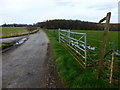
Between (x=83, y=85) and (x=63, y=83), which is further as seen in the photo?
(x=63, y=83)

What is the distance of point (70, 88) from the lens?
250 centimetres

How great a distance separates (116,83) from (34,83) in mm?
2403

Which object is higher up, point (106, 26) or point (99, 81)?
point (106, 26)

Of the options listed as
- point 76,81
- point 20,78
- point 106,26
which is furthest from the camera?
point 20,78

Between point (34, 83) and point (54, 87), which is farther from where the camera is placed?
point (34, 83)

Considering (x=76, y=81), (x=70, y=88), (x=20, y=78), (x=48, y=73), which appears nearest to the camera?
(x=70, y=88)

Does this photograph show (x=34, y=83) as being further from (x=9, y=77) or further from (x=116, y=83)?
(x=116, y=83)

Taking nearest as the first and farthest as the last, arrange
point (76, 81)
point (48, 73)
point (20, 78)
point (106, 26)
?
point (106, 26)
point (76, 81)
point (20, 78)
point (48, 73)

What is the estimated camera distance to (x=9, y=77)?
10.8 ft

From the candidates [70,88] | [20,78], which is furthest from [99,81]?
[20,78]

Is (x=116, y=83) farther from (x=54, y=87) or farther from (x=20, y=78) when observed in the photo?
(x=20, y=78)

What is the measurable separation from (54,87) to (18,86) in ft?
3.55

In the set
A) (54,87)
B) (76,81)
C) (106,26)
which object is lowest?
(54,87)

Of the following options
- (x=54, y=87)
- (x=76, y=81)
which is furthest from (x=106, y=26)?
(x=54, y=87)
